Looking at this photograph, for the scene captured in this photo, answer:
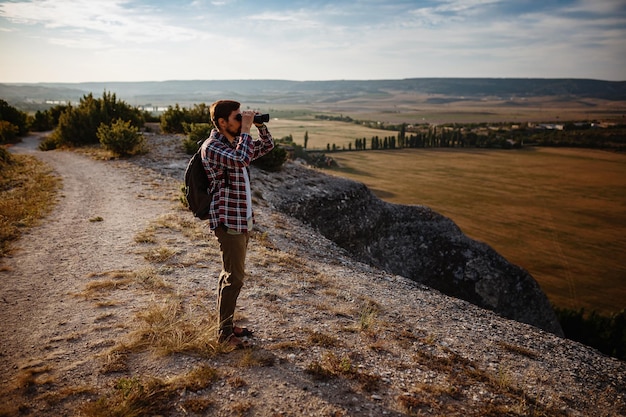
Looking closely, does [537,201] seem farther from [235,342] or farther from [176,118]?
[235,342]

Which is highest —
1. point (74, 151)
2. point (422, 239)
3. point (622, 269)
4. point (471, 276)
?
point (74, 151)

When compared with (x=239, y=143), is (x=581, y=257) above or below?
below

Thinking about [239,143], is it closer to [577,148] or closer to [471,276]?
[471,276]

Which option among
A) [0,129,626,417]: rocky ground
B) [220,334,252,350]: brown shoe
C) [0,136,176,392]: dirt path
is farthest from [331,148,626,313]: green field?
[220,334,252,350]: brown shoe

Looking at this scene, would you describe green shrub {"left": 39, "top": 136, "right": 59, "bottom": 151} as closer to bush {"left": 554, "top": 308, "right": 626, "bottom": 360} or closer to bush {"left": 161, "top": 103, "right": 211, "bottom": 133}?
bush {"left": 161, "top": 103, "right": 211, "bottom": 133}

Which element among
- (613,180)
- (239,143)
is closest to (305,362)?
(239,143)

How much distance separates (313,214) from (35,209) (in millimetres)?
10858

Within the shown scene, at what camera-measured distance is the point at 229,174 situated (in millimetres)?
4215

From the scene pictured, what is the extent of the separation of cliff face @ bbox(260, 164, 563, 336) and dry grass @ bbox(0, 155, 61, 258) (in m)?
9.48

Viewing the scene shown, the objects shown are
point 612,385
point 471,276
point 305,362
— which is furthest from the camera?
point 471,276

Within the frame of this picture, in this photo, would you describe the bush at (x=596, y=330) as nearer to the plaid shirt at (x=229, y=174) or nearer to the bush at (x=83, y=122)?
the plaid shirt at (x=229, y=174)

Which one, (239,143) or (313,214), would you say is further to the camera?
(313,214)

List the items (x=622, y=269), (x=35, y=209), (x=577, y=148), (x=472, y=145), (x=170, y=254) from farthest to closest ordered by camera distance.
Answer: (x=472, y=145)
(x=577, y=148)
(x=622, y=269)
(x=35, y=209)
(x=170, y=254)

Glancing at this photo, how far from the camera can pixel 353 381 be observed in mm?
4391
